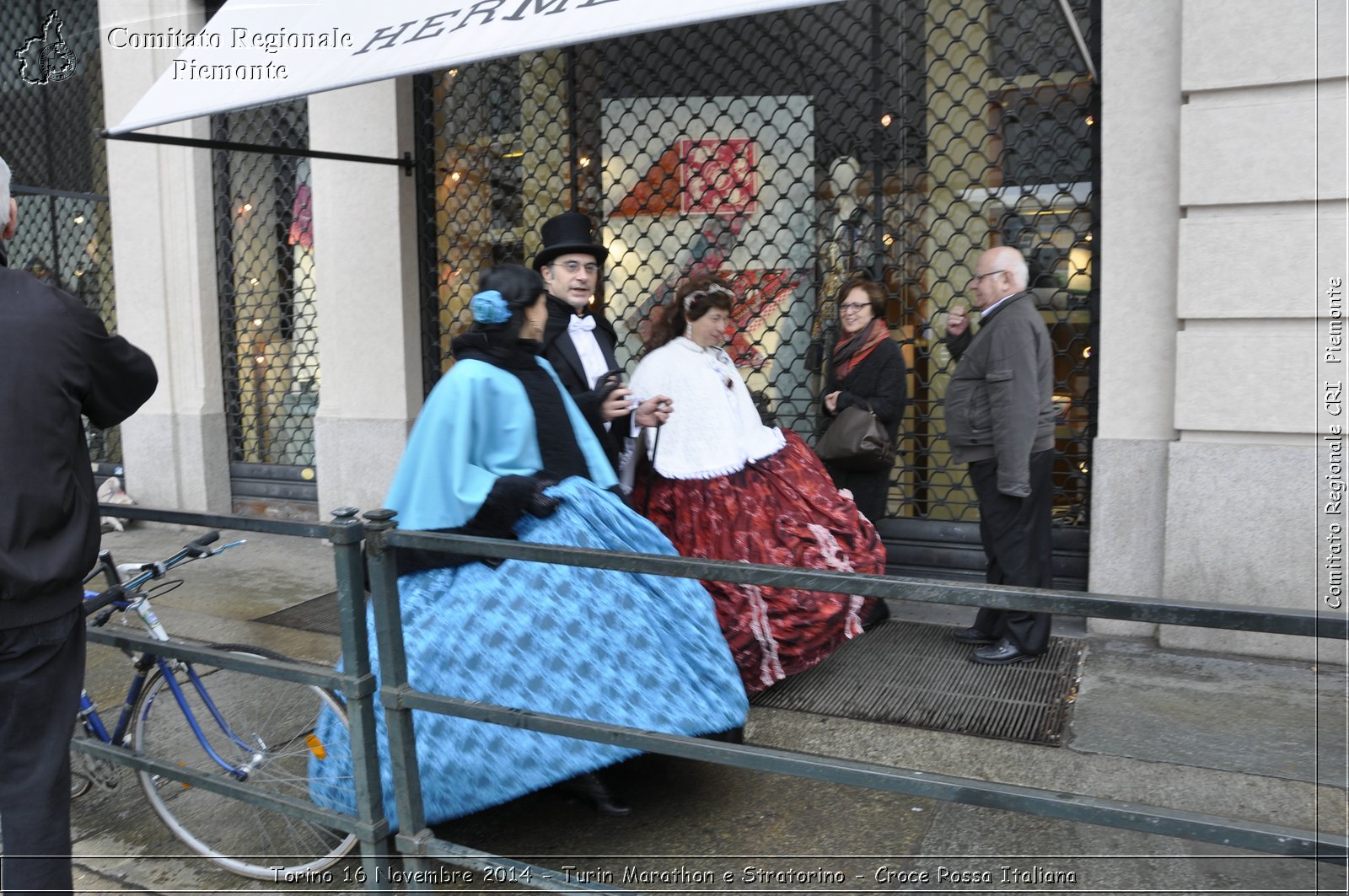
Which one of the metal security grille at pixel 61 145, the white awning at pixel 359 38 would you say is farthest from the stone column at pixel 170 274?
the white awning at pixel 359 38

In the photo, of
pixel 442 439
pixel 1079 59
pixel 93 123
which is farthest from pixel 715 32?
pixel 93 123

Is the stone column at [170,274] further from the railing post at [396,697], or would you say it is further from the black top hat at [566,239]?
the railing post at [396,697]

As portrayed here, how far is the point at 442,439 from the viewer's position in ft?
10.5

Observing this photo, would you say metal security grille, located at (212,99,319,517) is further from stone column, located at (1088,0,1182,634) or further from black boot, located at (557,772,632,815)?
stone column, located at (1088,0,1182,634)

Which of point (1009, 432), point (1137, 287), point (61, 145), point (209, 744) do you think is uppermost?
point (61, 145)

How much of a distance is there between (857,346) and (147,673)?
371 centimetres

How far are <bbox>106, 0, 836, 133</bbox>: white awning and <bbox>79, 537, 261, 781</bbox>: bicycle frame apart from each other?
232 centimetres

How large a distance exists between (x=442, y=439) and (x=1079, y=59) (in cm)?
444

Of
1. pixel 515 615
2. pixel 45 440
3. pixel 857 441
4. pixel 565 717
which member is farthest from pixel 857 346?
pixel 45 440

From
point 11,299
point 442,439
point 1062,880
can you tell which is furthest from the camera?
point 442,439

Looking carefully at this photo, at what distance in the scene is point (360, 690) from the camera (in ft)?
8.67

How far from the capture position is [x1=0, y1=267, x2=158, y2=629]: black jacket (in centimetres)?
234

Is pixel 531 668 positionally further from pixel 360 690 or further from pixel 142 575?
pixel 142 575

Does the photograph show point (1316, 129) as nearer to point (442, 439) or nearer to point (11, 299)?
point (442, 439)
